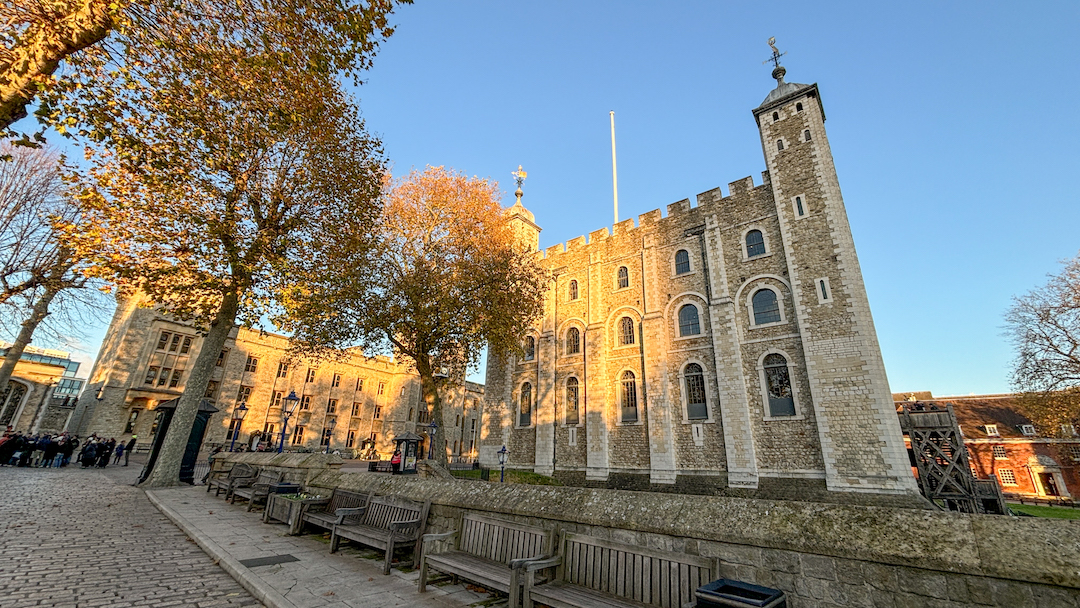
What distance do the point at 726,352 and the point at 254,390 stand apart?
119 ft

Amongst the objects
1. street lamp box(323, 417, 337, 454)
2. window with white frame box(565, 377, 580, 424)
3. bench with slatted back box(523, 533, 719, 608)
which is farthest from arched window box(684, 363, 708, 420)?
street lamp box(323, 417, 337, 454)

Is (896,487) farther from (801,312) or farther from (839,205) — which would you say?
(839,205)

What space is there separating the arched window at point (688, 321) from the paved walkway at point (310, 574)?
17.3m

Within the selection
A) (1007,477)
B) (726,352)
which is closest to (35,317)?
(726,352)

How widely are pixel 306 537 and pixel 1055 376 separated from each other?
30059 millimetres

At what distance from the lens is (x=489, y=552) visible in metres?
5.26

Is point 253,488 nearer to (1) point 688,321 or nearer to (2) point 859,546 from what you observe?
(2) point 859,546

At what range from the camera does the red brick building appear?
29797mm

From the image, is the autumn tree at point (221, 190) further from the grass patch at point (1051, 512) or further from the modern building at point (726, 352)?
the grass patch at point (1051, 512)

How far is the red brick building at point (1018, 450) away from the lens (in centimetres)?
2980

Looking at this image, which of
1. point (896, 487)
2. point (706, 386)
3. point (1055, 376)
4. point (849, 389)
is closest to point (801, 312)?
point (849, 389)

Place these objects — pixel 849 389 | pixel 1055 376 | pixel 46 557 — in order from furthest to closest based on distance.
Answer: pixel 1055 376 < pixel 849 389 < pixel 46 557

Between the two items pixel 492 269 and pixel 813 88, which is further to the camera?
pixel 813 88

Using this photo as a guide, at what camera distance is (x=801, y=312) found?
17.4 meters
